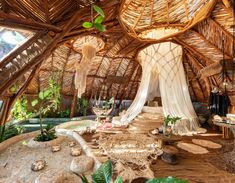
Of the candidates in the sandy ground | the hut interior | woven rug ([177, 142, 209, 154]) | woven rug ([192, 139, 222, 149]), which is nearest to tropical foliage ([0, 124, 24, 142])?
the hut interior

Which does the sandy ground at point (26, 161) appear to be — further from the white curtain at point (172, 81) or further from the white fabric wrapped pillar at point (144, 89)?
the white curtain at point (172, 81)

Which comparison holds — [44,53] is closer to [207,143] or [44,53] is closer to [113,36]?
[113,36]

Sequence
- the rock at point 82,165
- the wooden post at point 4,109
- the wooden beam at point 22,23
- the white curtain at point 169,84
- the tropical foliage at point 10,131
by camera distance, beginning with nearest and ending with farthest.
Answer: the wooden beam at point 22,23
the rock at point 82,165
the wooden post at point 4,109
the tropical foliage at point 10,131
the white curtain at point 169,84

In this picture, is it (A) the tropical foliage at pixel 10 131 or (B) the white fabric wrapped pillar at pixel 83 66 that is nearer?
(B) the white fabric wrapped pillar at pixel 83 66

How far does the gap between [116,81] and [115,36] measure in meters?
3.10

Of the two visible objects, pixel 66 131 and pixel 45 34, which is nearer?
pixel 45 34

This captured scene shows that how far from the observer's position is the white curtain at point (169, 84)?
4457 mm

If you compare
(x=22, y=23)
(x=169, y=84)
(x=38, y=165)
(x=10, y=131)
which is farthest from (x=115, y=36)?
(x=10, y=131)

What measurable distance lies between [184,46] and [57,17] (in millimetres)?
3961

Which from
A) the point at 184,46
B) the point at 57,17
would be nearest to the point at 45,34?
the point at 57,17

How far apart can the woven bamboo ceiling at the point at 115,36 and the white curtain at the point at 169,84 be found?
42 centimetres

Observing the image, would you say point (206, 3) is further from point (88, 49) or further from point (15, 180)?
point (15, 180)

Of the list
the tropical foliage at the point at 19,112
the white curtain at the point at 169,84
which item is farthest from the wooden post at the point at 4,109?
the white curtain at the point at 169,84

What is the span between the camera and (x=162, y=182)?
999 mm
